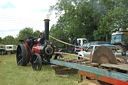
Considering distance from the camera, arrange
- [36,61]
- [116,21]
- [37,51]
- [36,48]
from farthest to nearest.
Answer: [116,21], [36,48], [37,51], [36,61]

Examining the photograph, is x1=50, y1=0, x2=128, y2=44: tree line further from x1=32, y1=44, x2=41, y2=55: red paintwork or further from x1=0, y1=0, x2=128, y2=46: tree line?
x1=32, y1=44, x2=41, y2=55: red paintwork

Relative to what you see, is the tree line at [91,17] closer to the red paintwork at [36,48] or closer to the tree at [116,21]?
the tree at [116,21]

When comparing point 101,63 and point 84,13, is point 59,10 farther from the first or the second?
point 101,63

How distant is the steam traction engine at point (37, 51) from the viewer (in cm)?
855

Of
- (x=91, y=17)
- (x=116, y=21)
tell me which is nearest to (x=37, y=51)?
(x=116, y=21)

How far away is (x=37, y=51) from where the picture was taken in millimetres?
9234

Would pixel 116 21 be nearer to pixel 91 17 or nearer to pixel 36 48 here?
pixel 91 17

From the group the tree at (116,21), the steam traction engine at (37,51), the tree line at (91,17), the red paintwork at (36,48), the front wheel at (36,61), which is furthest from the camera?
the tree line at (91,17)

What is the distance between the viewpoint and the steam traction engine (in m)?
8.55

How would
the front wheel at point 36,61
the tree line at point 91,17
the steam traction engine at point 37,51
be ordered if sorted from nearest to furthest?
the front wheel at point 36,61 → the steam traction engine at point 37,51 → the tree line at point 91,17

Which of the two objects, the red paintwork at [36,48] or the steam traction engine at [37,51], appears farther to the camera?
the red paintwork at [36,48]

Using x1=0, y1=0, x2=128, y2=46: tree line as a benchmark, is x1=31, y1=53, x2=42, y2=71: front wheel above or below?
below

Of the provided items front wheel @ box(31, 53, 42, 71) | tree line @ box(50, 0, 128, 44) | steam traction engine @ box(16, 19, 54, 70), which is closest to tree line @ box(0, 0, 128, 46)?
tree line @ box(50, 0, 128, 44)

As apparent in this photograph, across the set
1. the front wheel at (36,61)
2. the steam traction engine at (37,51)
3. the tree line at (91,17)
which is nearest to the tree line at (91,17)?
the tree line at (91,17)
